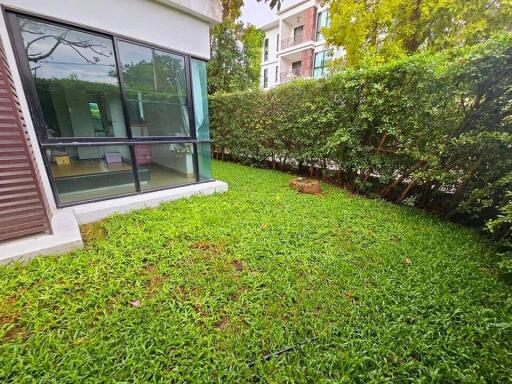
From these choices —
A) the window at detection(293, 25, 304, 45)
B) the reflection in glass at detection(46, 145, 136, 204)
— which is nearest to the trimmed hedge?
the reflection in glass at detection(46, 145, 136, 204)

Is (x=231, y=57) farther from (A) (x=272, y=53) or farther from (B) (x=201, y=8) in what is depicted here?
(B) (x=201, y=8)

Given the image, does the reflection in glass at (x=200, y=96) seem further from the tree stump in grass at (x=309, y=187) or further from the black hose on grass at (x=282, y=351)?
the black hose on grass at (x=282, y=351)

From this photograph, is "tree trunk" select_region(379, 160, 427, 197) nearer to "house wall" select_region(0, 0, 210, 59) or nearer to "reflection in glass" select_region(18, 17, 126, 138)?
"house wall" select_region(0, 0, 210, 59)

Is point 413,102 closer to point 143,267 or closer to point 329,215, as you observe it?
point 329,215

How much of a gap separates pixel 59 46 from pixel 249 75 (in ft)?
35.5

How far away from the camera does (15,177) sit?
219 centimetres

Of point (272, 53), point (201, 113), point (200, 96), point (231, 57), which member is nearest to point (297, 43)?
point (272, 53)

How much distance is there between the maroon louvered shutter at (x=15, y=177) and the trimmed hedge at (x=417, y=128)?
485 cm

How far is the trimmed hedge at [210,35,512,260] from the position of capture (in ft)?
9.52

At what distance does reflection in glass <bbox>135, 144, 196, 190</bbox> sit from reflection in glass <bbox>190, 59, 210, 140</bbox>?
1.43ft

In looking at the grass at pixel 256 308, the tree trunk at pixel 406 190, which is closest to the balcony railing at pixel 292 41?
the tree trunk at pixel 406 190

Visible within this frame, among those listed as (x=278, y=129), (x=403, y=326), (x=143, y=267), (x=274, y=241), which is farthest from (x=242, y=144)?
(x=403, y=326)

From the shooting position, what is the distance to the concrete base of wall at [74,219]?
226 cm

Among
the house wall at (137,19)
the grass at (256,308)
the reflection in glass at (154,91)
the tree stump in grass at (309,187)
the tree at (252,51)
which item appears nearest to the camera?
the grass at (256,308)
